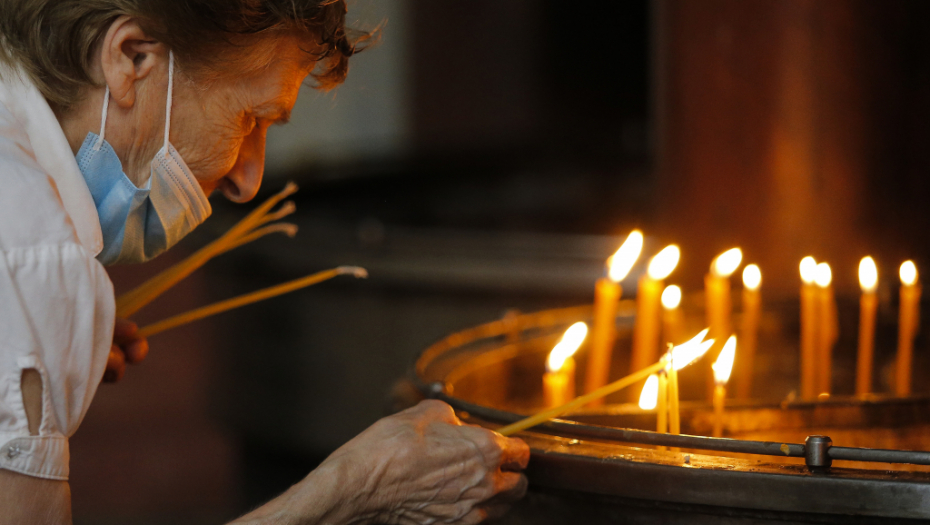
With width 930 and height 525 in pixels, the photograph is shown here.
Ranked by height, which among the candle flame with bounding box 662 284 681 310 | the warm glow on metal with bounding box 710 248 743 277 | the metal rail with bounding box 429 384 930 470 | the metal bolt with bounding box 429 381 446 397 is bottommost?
the metal rail with bounding box 429 384 930 470

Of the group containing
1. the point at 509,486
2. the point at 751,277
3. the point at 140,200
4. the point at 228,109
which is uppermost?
the point at 228,109

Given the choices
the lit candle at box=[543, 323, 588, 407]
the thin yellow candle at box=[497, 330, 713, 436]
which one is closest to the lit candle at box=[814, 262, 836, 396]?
the lit candle at box=[543, 323, 588, 407]

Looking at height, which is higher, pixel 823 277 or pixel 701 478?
pixel 823 277

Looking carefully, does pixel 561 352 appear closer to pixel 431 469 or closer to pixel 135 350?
pixel 431 469

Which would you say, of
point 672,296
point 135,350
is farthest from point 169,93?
point 672,296

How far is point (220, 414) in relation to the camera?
11.6 ft

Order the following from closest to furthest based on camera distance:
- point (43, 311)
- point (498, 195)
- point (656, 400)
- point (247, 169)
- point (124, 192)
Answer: point (43, 311) < point (124, 192) < point (247, 169) < point (656, 400) < point (498, 195)

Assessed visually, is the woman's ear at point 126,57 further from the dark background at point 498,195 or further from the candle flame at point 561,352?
the candle flame at point 561,352

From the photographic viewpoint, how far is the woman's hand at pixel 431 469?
3.74 ft

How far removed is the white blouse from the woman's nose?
1.08ft

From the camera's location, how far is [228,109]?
48.9 inches

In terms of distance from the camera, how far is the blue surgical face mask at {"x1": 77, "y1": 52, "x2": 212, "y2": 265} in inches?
46.1

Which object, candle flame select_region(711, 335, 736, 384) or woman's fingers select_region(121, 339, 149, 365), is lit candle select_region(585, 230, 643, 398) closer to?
candle flame select_region(711, 335, 736, 384)

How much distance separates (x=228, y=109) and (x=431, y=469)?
1.82ft
